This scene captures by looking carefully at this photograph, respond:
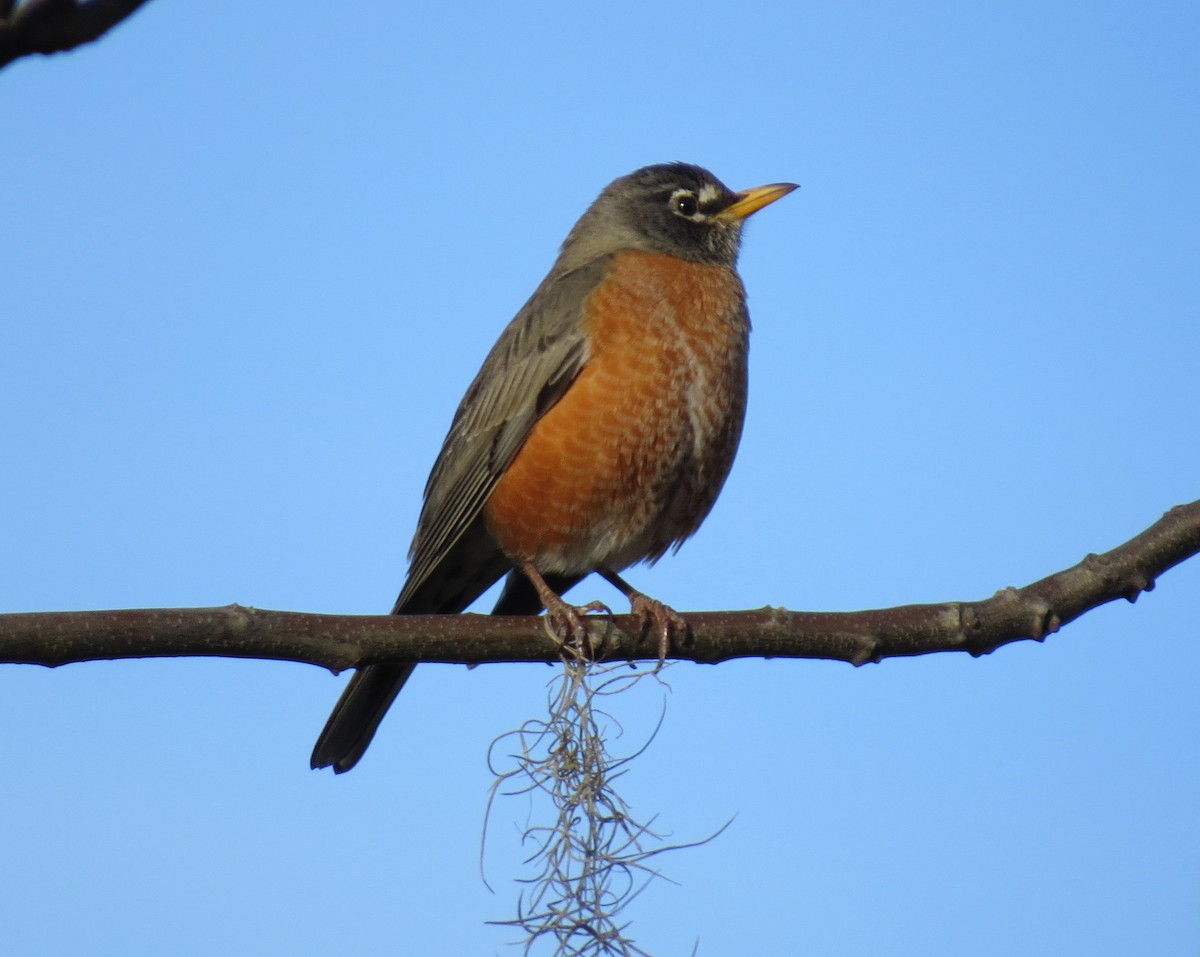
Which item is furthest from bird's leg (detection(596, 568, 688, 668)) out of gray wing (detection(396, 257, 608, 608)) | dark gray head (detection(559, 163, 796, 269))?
dark gray head (detection(559, 163, 796, 269))

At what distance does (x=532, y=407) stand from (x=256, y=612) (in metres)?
2.04

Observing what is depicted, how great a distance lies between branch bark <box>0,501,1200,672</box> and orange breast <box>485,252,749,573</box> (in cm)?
112

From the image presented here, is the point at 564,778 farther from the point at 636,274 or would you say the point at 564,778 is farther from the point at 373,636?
the point at 636,274

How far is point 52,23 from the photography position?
1.07 meters

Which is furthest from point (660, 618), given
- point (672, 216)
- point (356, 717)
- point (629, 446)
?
point (672, 216)

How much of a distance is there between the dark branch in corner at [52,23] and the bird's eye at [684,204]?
5037 mm

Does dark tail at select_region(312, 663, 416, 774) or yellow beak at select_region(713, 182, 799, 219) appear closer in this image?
dark tail at select_region(312, 663, 416, 774)

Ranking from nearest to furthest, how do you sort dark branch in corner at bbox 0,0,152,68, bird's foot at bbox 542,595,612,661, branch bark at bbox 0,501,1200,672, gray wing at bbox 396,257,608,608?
dark branch in corner at bbox 0,0,152,68 < branch bark at bbox 0,501,1200,672 < bird's foot at bbox 542,595,612,661 < gray wing at bbox 396,257,608,608


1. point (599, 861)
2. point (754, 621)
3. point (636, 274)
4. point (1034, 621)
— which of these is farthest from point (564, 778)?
point (636, 274)

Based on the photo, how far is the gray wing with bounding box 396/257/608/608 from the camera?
502 centimetres

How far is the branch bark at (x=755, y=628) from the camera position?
10.1 feet

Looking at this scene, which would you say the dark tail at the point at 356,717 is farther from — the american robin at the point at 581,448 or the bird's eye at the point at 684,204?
the bird's eye at the point at 684,204

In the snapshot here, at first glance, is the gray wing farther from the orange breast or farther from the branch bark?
the branch bark

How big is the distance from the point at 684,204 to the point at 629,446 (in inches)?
66.5
